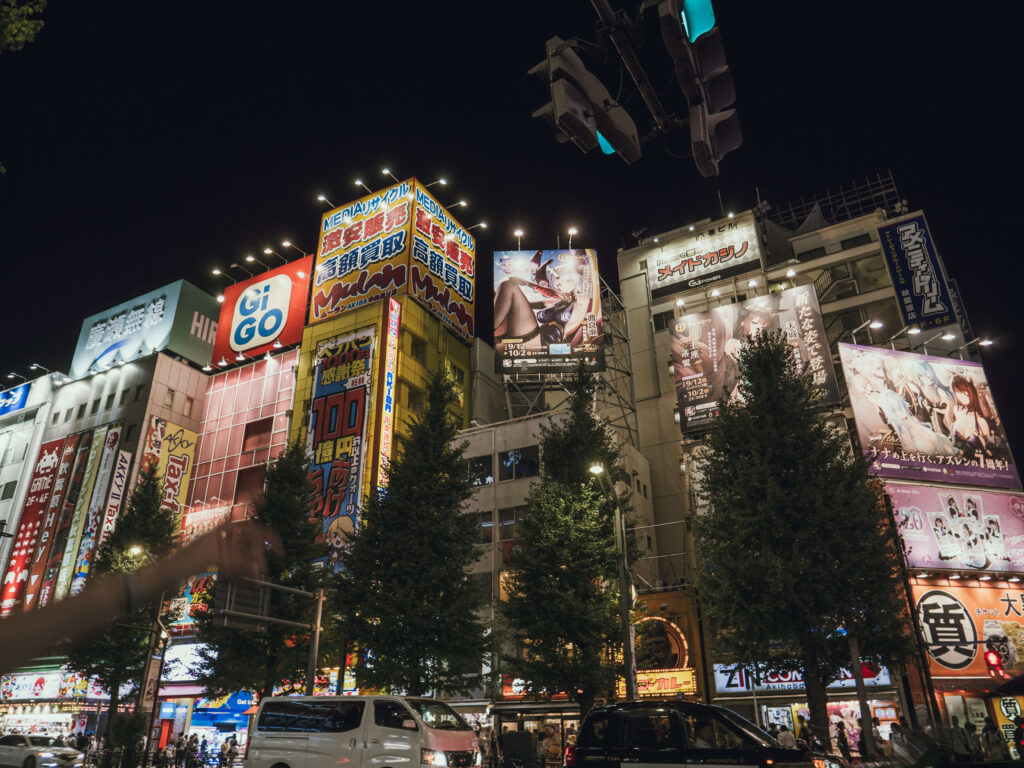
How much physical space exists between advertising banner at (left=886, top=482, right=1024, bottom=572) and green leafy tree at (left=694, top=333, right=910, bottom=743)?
28.4 ft

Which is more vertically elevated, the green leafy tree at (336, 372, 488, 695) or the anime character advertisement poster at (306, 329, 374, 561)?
the anime character advertisement poster at (306, 329, 374, 561)

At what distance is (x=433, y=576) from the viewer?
20.3 meters

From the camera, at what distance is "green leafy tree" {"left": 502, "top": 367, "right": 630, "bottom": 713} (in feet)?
67.7

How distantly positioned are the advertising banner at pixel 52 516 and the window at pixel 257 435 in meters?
13.1

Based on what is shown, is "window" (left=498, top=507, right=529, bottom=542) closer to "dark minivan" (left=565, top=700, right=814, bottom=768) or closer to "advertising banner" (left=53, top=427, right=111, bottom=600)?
"dark minivan" (left=565, top=700, right=814, bottom=768)

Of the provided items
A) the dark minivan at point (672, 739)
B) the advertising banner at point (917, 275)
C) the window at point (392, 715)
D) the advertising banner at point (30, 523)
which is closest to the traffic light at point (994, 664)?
the advertising banner at point (917, 275)

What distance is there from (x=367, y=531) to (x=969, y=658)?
70.1 ft

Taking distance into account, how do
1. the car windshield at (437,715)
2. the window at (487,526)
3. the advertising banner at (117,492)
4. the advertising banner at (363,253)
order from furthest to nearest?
the advertising banner at (117,492)
the advertising banner at (363,253)
the window at (487,526)
the car windshield at (437,715)

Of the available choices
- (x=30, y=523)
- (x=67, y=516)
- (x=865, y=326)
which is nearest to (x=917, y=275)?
(x=865, y=326)

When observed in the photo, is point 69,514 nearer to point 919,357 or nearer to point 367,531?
point 367,531

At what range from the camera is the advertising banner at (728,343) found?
31.3 metres

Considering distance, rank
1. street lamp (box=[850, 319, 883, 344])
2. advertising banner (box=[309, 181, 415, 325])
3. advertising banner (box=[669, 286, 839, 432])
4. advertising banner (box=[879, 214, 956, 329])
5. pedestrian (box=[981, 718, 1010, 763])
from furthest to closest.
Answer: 1. advertising banner (box=[309, 181, 415, 325])
2. street lamp (box=[850, 319, 883, 344])
3. advertising banner (box=[879, 214, 956, 329])
4. advertising banner (box=[669, 286, 839, 432])
5. pedestrian (box=[981, 718, 1010, 763])

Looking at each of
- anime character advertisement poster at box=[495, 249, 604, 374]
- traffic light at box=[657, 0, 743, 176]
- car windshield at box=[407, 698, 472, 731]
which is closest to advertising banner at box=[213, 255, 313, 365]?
anime character advertisement poster at box=[495, 249, 604, 374]

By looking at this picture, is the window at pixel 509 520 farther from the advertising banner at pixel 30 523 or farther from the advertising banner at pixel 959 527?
the advertising banner at pixel 30 523
